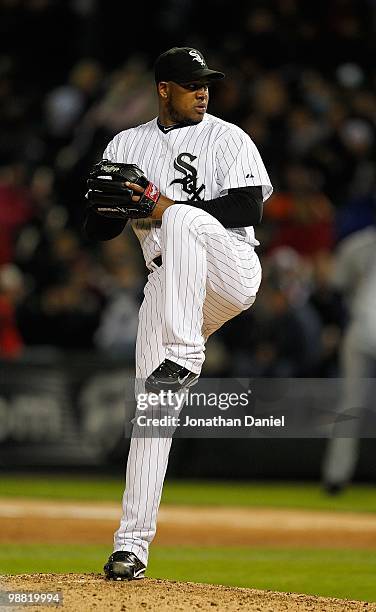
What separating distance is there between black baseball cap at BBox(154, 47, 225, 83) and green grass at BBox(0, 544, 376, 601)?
2.35m

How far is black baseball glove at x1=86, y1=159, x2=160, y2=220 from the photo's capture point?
4289 millimetres

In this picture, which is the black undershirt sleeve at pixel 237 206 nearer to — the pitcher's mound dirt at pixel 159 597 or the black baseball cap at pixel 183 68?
the black baseball cap at pixel 183 68

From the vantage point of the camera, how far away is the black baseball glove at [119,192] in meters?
4.29

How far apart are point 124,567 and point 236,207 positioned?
1.40m

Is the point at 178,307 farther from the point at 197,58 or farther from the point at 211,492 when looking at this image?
the point at 211,492

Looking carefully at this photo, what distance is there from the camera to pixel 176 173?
456cm

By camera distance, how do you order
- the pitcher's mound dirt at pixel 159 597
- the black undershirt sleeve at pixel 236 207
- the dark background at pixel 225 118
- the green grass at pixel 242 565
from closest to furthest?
the pitcher's mound dirt at pixel 159 597, the black undershirt sleeve at pixel 236 207, the green grass at pixel 242 565, the dark background at pixel 225 118

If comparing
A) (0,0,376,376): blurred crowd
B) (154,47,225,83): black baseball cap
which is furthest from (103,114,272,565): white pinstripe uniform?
(0,0,376,376): blurred crowd

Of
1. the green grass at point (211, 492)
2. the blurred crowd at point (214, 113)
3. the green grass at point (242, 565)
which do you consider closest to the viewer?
the green grass at point (242, 565)

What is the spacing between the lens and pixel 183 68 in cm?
442

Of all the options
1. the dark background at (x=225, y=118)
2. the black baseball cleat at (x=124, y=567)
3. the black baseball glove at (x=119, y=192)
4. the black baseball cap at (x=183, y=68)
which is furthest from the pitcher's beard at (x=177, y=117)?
the dark background at (x=225, y=118)

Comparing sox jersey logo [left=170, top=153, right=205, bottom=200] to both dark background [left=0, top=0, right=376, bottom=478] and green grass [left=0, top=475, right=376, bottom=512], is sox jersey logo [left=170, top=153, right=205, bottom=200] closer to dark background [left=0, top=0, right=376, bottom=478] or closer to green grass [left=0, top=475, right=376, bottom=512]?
green grass [left=0, top=475, right=376, bottom=512]

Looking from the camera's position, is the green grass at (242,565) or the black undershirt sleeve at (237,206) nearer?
the black undershirt sleeve at (237,206)

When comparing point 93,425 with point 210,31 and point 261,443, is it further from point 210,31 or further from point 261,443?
point 210,31
